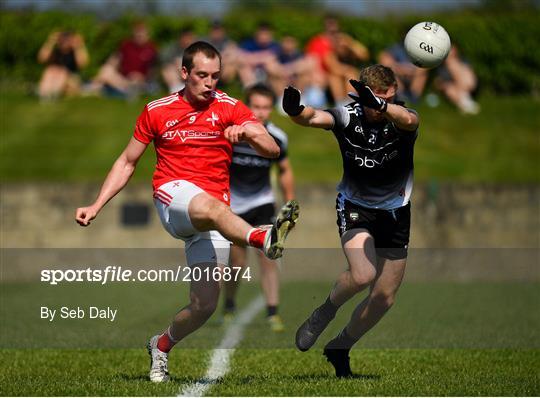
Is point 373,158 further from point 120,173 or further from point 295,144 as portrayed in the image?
point 295,144

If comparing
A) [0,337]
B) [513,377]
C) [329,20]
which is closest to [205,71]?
[513,377]

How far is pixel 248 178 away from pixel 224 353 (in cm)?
293

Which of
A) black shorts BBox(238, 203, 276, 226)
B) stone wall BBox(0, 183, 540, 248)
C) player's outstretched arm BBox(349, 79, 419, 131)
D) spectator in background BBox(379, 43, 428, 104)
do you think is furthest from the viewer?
spectator in background BBox(379, 43, 428, 104)

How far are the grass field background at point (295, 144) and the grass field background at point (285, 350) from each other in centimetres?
432

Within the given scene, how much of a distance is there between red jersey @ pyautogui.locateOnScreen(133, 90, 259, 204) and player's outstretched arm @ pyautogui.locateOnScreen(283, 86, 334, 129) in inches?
11.7

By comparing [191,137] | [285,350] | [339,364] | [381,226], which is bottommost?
[285,350]

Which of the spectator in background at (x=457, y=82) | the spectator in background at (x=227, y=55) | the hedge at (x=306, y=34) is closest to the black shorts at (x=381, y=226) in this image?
the spectator in background at (x=227, y=55)

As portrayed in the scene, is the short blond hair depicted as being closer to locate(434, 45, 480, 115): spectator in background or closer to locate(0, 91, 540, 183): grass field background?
locate(0, 91, 540, 183): grass field background

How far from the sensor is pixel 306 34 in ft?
81.4

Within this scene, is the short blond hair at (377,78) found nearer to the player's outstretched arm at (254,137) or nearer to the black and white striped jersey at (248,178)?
the player's outstretched arm at (254,137)

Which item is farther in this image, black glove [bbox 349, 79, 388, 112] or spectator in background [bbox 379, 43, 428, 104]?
spectator in background [bbox 379, 43, 428, 104]

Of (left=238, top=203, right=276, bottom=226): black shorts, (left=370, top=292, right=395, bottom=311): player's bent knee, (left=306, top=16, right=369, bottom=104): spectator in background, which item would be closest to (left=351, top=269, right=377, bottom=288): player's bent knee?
(left=370, top=292, right=395, bottom=311): player's bent knee

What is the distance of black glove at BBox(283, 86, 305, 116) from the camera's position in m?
7.86

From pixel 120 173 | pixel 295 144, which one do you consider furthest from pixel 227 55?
pixel 120 173
